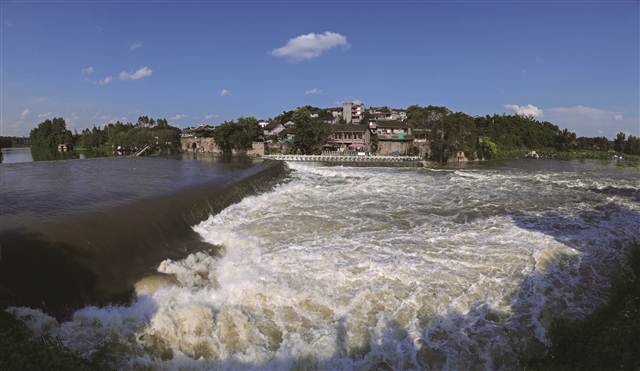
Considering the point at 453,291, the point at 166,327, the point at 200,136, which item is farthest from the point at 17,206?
the point at 200,136

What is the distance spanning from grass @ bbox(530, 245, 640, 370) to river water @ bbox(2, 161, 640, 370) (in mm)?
397

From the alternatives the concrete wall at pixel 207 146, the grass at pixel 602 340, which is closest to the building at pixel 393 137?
the concrete wall at pixel 207 146

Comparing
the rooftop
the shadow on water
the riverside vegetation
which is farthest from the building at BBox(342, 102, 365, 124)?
the shadow on water

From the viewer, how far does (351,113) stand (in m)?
101

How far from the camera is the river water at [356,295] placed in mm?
6836

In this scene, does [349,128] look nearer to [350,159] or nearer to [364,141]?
[364,141]

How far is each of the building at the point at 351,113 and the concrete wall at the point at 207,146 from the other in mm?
33850

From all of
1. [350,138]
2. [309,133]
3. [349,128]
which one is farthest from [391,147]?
[309,133]

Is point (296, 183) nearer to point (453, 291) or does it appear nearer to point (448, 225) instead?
point (448, 225)

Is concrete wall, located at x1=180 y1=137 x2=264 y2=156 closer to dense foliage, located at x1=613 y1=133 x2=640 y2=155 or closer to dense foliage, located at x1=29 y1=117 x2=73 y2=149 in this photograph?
dense foliage, located at x1=29 y1=117 x2=73 y2=149

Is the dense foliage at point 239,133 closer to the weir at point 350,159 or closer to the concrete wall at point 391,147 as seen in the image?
the weir at point 350,159

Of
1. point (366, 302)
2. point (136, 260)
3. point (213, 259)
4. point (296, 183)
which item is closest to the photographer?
point (366, 302)

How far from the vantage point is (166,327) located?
23.1 feet

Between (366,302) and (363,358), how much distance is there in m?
1.67
